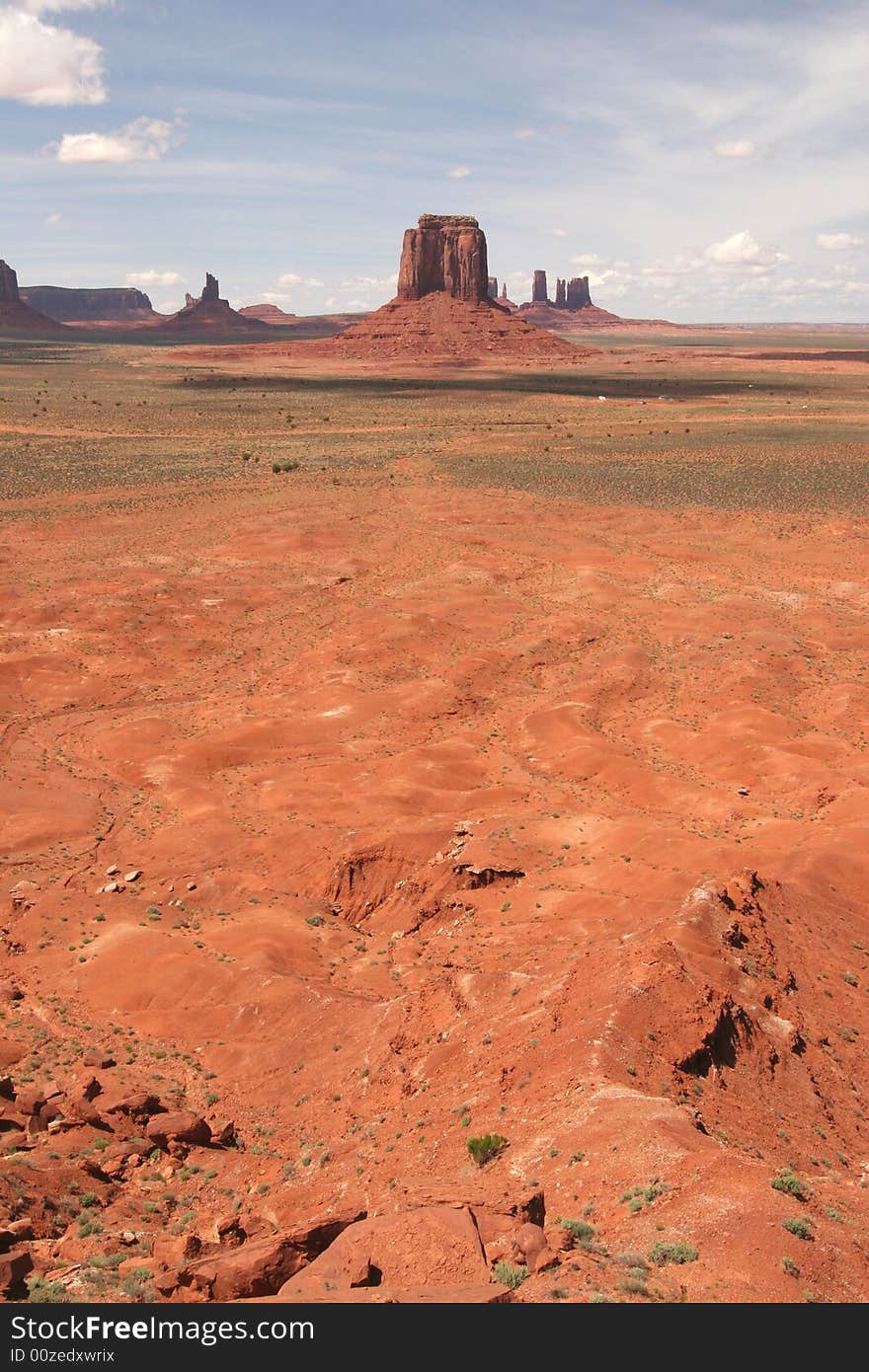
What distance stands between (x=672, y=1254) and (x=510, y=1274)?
158 cm

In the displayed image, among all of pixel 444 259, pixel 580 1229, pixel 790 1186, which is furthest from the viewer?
pixel 444 259

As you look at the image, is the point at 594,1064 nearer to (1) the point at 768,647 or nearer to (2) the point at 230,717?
(2) the point at 230,717

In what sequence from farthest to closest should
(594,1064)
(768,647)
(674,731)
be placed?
(768,647) < (674,731) < (594,1064)

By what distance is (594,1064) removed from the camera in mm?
12445

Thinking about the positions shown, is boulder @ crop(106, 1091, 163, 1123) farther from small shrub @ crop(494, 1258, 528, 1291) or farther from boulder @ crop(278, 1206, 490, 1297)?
small shrub @ crop(494, 1258, 528, 1291)

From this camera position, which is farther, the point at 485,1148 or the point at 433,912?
the point at 433,912

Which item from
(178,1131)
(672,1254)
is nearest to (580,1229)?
(672,1254)

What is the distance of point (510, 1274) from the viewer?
8.10 metres

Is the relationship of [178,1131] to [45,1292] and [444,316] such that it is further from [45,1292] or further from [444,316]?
[444,316]

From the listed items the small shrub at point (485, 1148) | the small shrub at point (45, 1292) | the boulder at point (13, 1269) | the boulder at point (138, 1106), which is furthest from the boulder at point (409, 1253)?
the boulder at point (138, 1106)

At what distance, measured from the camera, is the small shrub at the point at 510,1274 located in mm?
8031

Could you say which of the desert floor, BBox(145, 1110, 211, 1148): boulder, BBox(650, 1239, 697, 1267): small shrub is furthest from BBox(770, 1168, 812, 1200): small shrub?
BBox(145, 1110, 211, 1148): boulder

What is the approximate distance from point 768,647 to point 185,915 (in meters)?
24.0
